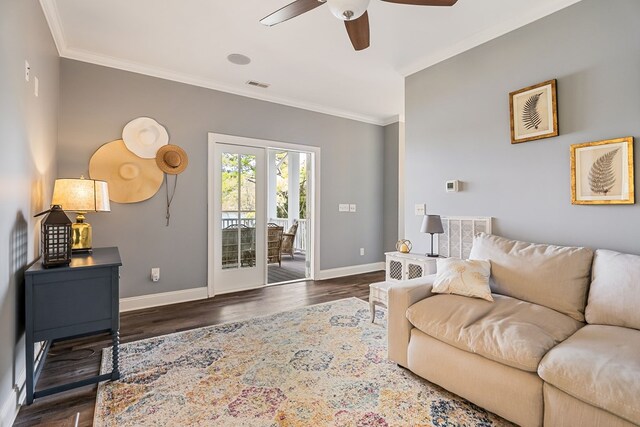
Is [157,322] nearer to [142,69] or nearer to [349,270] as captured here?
[142,69]

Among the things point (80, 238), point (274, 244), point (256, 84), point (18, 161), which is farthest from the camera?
point (274, 244)

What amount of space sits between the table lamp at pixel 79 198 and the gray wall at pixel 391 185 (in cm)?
429

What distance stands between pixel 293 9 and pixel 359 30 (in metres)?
0.48

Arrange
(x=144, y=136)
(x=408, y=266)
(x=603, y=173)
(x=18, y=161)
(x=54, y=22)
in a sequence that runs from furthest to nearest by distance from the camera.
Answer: (x=144, y=136)
(x=408, y=266)
(x=54, y=22)
(x=603, y=173)
(x=18, y=161)

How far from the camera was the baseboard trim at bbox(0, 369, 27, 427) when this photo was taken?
1.57 meters

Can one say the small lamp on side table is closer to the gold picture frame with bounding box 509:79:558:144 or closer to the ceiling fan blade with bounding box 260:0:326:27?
the gold picture frame with bounding box 509:79:558:144

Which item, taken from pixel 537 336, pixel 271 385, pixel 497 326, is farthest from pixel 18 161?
pixel 537 336

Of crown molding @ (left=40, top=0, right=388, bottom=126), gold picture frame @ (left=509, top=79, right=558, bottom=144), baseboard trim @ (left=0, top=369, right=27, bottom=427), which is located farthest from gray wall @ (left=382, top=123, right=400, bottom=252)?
baseboard trim @ (left=0, top=369, right=27, bottom=427)

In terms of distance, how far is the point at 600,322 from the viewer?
179 centimetres

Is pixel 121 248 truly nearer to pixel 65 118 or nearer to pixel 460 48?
pixel 65 118

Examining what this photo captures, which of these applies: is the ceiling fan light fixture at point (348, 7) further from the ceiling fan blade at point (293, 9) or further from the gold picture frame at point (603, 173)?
the gold picture frame at point (603, 173)

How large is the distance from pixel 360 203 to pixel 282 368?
3.61m

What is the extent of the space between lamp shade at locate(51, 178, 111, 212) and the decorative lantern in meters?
0.26

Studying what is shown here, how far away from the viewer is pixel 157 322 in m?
3.10
